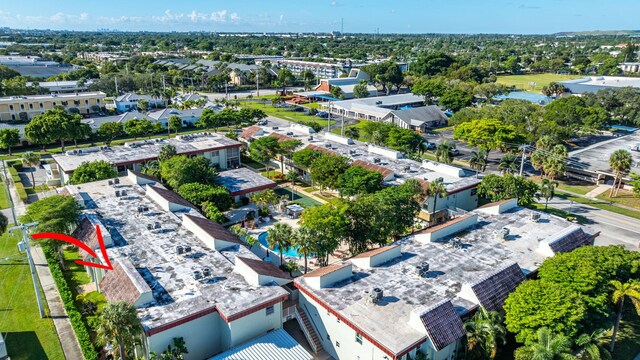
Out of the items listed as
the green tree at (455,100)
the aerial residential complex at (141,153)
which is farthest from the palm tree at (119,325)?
the green tree at (455,100)

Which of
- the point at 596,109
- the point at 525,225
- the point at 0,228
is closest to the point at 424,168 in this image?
the point at 525,225

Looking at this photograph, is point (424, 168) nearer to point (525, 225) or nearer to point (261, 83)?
point (525, 225)

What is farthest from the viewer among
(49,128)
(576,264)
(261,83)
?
(261,83)

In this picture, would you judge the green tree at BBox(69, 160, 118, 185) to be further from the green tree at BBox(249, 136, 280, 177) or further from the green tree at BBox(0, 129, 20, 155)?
the green tree at BBox(0, 129, 20, 155)

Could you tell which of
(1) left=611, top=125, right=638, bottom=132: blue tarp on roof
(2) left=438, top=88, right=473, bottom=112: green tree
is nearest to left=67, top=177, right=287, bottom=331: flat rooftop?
(2) left=438, top=88, right=473, bottom=112: green tree

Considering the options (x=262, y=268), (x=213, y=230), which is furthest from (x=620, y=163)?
(x=213, y=230)

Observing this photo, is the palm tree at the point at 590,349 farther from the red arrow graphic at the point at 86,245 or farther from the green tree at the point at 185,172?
the green tree at the point at 185,172
